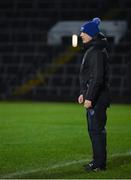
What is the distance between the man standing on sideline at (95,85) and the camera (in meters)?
6.55

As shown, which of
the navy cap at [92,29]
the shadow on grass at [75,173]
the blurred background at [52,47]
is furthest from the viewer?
the blurred background at [52,47]

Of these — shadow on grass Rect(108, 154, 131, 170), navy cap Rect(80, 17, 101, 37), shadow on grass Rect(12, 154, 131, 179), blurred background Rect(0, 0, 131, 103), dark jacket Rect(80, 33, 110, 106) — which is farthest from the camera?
blurred background Rect(0, 0, 131, 103)

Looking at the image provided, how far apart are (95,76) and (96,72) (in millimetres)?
40

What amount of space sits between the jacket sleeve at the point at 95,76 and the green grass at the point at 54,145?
775mm

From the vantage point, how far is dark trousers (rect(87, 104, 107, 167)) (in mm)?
6684

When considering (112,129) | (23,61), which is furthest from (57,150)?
(23,61)

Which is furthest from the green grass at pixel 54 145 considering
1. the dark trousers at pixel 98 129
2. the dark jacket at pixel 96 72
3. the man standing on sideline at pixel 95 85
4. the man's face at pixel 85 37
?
the man's face at pixel 85 37

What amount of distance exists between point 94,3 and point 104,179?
1867cm

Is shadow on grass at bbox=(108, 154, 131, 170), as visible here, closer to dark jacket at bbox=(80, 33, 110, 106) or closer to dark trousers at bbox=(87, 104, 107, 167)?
dark trousers at bbox=(87, 104, 107, 167)

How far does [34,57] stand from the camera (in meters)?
23.0

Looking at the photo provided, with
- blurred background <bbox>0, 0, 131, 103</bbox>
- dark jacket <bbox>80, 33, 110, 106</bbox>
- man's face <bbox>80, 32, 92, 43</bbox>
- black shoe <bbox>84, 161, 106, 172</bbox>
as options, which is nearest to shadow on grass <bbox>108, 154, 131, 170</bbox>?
black shoe <bbox>84, 161, 106, 172</bbox>

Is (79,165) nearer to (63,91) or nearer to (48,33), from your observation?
(63,91)

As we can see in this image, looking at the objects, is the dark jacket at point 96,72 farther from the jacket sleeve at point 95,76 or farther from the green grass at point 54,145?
the green grass at point 54,145

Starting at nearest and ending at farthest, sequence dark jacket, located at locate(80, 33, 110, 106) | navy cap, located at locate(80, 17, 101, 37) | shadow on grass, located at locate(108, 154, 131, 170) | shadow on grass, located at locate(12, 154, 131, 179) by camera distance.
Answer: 1. shadow on grass, located at locate(12, 154, 131, 179)
2. dark jacket, located at locate(80, 33, 110, 106)
3. navy cap, located at locate(80, 17, 101, 37)
4. shadow on grass, located at locate(108, 154, 131, 170)
